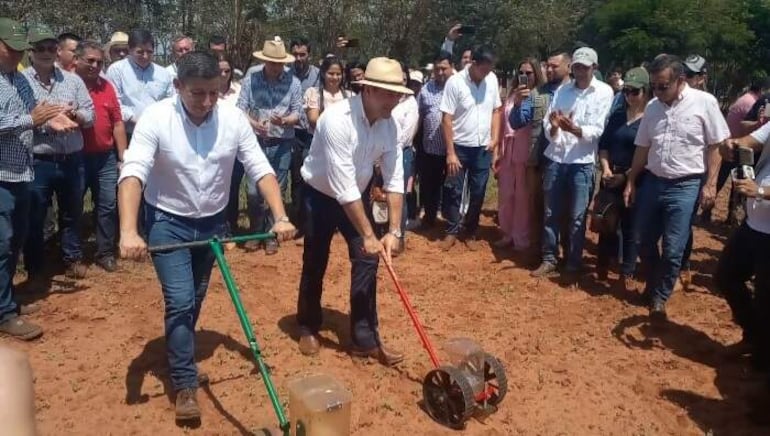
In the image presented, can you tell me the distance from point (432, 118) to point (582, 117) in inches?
84.4

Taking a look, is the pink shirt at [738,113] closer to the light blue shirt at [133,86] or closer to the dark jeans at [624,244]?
the dark jeans at [624,244]

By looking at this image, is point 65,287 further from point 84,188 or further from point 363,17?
point 363,17

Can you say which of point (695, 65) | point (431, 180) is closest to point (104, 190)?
point (431, 180)

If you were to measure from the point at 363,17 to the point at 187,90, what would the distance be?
17.2 metres

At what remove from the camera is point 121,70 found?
749 cm

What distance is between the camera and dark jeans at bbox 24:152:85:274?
250 inches

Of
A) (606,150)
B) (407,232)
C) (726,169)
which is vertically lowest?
(407,232)

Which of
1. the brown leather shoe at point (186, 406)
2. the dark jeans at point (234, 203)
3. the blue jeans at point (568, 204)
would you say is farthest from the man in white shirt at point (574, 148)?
the brown leather shoe at point (186, 406)

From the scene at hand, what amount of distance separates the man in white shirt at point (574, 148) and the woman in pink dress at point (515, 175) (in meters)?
0.55

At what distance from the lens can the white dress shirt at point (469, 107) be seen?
805 centimetres

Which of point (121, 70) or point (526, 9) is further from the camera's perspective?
point (526, 9)

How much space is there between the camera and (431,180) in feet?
29.2

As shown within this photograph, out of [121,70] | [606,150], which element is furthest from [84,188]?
[606,150]

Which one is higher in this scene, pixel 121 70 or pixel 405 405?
pixel 121 70
